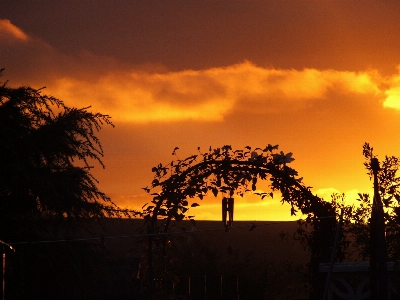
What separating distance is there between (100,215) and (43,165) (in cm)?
129

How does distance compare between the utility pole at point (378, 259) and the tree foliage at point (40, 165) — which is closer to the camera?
the utility pole at point (378, 259)

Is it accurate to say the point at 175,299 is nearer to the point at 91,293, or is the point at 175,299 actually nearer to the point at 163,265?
the point at 163,265

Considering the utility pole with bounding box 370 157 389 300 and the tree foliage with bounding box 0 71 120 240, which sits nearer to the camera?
the utility pole with bounding box 370 157 389 300

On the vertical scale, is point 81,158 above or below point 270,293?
above

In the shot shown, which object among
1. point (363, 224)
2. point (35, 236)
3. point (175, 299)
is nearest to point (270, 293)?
point (363, 224)

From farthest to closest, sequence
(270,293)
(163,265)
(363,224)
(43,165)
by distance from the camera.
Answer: (270,293) < (363,224) < (43,165) < (163,265)

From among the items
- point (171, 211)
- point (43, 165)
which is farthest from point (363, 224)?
point (43, 165)

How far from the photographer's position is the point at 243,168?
9789mm

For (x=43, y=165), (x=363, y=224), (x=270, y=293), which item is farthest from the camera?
(x=270, y=293)

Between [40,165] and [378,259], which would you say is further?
[40,165]

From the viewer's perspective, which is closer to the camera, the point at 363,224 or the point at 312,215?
the point at 312,215

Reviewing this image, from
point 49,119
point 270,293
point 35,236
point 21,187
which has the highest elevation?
point 49,119

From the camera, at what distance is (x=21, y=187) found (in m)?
10.3

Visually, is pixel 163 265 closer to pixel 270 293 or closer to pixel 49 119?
pixel 49 119
